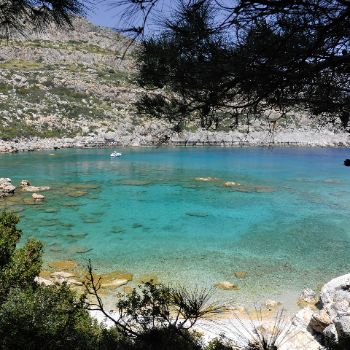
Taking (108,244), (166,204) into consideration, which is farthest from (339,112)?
(166,204)

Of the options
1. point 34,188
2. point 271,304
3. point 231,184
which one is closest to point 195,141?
point 231,184

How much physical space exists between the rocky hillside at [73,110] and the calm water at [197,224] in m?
22.0

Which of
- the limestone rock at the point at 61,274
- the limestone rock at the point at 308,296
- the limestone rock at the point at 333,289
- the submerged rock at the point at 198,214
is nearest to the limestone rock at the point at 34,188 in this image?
the submerged rock at the point at 198,214

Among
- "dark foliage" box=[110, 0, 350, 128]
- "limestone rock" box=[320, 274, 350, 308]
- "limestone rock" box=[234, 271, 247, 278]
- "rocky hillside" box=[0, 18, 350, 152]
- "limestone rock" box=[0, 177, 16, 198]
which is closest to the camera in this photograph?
"dark foliage" box=[110, 0, 350, 128]

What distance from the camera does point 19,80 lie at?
81.4 m

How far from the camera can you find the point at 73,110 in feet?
260

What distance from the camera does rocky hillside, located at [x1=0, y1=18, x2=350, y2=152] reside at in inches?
2697

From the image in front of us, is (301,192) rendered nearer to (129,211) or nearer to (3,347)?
(129,211)

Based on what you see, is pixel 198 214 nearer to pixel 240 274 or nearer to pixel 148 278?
pixel 240 274

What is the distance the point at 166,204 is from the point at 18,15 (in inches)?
896

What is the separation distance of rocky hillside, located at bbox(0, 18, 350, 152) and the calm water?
72.1 feet

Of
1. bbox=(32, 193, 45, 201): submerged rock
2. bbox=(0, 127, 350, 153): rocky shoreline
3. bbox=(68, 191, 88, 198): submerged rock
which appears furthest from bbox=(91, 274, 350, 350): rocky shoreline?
bbox=(0, 127, 350, 153): rocky shoreline

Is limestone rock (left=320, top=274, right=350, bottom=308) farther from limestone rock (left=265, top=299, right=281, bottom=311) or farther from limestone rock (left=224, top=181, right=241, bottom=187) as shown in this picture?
limestone rock (left=224, top=181, right=241, bottom=187)

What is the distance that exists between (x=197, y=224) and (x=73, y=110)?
65.0 metres
